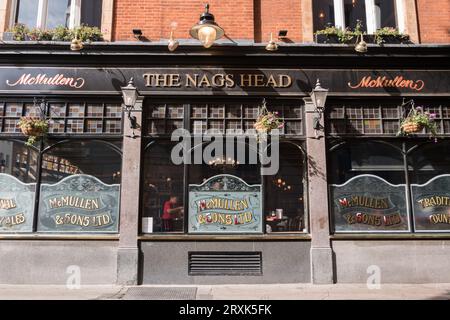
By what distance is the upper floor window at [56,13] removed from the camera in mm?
10375

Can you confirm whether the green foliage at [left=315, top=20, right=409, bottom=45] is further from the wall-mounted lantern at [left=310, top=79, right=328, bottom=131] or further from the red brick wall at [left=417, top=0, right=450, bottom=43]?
the wall-mounted lantern at [left=310, top=79, right=328, bottom=131]

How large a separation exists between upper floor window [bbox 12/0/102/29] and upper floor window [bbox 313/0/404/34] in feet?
19.0

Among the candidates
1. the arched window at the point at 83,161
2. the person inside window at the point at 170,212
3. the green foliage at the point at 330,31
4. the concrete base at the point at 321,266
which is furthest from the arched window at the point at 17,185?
the green foliage at the point at 330,31

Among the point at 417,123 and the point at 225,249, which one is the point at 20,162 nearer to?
the point at 225,249

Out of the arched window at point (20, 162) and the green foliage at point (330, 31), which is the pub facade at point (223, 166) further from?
the green foliage at point (330, 31)

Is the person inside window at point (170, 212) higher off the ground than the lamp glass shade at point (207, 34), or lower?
lower

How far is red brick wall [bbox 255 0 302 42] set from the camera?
10.2 meters

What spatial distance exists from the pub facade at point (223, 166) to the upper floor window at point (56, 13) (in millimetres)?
1100

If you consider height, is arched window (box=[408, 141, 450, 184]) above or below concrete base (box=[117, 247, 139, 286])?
above

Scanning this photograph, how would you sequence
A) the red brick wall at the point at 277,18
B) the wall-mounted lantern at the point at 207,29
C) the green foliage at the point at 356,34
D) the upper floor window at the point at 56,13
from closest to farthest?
the wall-mounted lantern at the point at 207,29 < the green foliage at the point at 356,34 < the red brick wall at the point at 277,18 < the upper floor window at the point at 56,13

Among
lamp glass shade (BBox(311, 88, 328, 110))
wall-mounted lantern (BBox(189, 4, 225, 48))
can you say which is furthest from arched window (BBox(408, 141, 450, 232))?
wall-mounted lantern (BBox(189, 4, 225, 48))

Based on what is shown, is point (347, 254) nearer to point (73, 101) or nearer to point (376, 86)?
point (376, 86)

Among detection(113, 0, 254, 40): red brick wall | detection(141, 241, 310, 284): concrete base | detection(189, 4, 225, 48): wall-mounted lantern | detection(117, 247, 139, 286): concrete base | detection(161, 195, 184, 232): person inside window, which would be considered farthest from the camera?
detection(113, 0, 254, 40): red brick wall

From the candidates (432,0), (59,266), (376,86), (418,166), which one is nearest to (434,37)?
(432,0)
